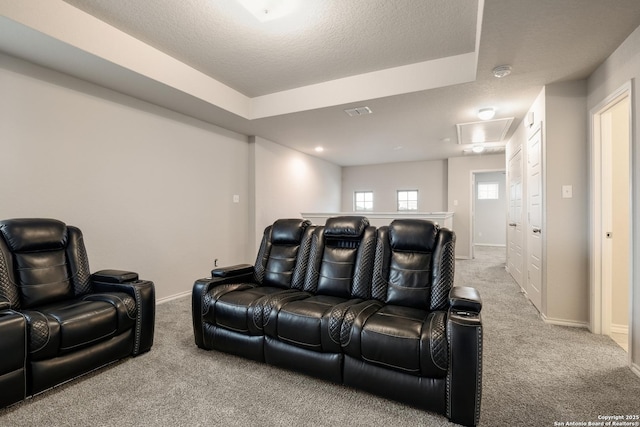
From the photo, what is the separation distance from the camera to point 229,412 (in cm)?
174

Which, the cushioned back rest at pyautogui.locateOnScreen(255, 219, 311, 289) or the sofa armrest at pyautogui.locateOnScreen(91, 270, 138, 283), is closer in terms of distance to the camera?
the sofa armrest at pyautogui.locateOnScreen(91, 270, 138, 283)

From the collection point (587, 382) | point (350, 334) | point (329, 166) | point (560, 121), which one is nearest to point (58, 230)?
point (350, 334)

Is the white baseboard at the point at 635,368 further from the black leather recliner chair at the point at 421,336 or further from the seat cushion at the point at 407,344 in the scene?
the seat cushion at the point at 407,344

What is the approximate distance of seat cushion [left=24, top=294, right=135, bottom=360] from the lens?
1.84 meters

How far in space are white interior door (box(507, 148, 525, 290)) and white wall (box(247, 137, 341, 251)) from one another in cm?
410

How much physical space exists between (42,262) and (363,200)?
7.49m

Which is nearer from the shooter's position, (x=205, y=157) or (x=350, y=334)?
(x=350, y=334)

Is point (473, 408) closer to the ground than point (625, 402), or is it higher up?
higher up

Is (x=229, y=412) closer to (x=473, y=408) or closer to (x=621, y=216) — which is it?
(x=473, y=408)

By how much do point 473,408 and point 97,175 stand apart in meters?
3.81

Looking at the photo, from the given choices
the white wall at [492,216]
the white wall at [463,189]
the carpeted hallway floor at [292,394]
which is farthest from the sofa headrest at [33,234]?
the white wall at [492,216]

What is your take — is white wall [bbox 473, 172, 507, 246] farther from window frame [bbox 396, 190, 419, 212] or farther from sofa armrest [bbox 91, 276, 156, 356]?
sofa armrest [bbox 91, 276, 156, 356]

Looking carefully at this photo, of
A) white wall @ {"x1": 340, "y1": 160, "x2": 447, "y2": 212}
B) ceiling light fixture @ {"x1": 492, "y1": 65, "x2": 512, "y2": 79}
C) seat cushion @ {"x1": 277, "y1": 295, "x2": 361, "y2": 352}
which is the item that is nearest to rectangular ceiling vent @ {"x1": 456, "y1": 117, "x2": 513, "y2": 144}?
ceiling light fixture @ {"x1": 492, "y1": 65, "x2": 512, "y2": 79}

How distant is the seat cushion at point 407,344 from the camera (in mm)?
1635
